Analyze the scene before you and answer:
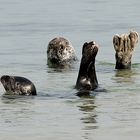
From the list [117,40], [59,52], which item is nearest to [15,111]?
[117,40]

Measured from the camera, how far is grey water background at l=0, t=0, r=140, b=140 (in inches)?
382

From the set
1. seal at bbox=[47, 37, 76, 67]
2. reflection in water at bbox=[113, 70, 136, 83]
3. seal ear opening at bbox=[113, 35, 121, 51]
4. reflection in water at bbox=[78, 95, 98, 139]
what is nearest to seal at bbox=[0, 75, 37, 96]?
reflection in water at bbox=[78, 95, 98, 139]

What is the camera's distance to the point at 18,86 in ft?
39.8

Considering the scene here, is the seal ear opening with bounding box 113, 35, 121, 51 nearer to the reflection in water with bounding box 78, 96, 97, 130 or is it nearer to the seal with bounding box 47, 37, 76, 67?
the seal with bounding box 47, 37, 76, 67

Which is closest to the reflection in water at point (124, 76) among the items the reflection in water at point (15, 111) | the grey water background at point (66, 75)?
the grey water background at point (66, 75)

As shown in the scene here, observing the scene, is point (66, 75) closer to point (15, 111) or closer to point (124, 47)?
point (124, 47)

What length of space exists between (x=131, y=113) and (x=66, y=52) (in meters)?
5.58

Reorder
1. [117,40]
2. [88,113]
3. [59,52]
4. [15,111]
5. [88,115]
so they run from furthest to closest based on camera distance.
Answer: [59,52], [117,40], [15,111], [88,113], [88,115]

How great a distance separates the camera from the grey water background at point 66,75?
971cm

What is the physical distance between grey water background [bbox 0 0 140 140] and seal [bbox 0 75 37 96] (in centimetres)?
20

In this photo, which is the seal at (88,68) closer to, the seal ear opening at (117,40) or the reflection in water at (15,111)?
the reflection in water at (15,111)

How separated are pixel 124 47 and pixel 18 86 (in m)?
3.16

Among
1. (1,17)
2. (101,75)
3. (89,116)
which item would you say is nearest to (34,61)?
(101,75)

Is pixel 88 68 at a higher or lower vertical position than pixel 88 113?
higher
